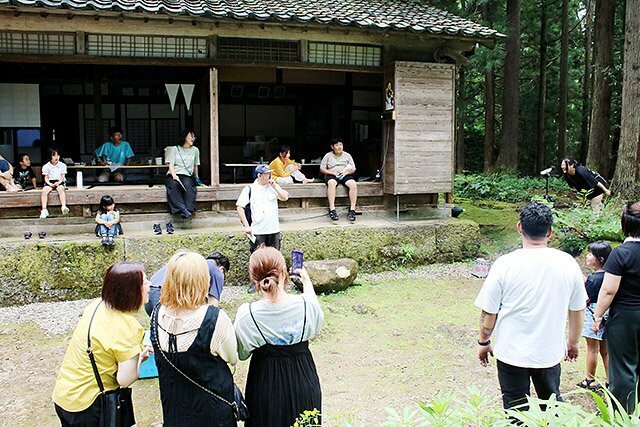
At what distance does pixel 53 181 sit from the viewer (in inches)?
369

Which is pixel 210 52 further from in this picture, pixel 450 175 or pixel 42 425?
pixel 42 425

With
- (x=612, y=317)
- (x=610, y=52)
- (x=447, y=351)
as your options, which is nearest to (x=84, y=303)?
(x=447, y=351)

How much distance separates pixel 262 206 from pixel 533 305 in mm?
5475

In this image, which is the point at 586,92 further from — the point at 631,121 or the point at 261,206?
the point at 261,206

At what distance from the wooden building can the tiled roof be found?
1.2 inches

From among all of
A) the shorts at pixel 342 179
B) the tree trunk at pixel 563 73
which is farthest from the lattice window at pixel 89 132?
the tree trunk at pixel 563 73

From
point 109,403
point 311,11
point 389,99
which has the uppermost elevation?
point 311,11

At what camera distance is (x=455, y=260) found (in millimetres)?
10875

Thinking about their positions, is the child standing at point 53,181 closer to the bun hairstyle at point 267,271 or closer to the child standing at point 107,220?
the child standing at point 107,220

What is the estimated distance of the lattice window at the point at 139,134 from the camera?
47.5ft

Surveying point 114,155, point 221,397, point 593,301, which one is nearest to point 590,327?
point 593,301

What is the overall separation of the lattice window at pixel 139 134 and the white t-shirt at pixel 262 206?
7.06m

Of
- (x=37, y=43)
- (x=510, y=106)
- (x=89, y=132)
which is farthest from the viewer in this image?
(x=510, y=106)

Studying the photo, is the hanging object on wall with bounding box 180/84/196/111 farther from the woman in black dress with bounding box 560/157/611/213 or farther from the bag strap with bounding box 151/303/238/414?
the bag strap with bounding box 151/303/238/414
